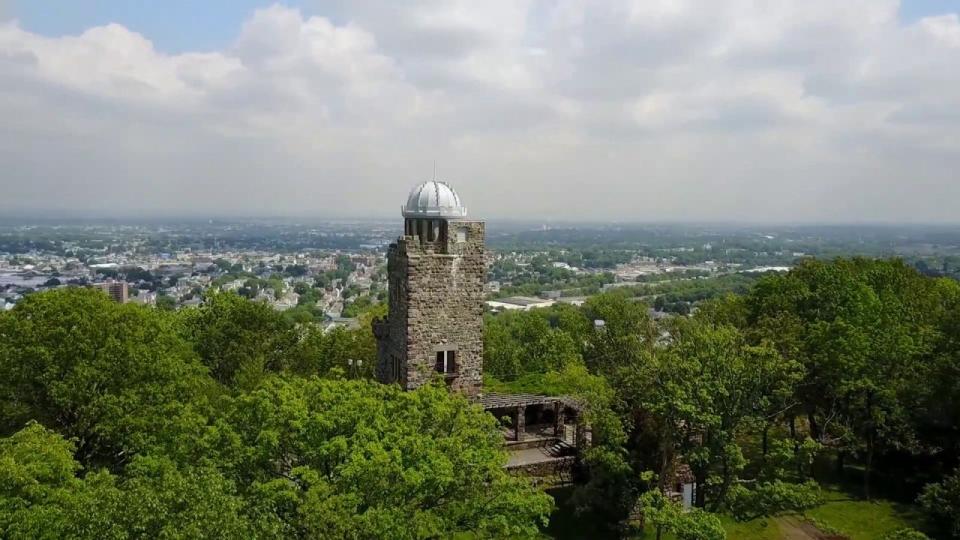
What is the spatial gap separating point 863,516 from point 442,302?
16.8 m

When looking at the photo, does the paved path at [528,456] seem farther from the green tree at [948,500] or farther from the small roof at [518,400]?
the green tree at [948,500]

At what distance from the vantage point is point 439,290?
22312 mm

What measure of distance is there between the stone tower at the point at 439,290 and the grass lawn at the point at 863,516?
13382mm

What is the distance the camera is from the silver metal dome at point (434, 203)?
22.5 meters

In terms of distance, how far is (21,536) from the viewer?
1109cm

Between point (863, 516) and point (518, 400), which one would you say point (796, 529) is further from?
point (518, 400)

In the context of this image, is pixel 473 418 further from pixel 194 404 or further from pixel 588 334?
pixel 588 334

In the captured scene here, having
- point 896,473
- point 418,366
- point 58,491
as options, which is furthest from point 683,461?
point 58,491

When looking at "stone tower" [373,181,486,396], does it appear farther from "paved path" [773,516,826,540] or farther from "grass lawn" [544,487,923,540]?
"paved path" [773,516,826,540]

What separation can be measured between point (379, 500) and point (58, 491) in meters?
5.89

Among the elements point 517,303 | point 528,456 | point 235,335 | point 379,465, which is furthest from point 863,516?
point 517,303

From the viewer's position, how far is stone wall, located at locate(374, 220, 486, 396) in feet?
72.4

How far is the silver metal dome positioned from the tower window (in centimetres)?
468

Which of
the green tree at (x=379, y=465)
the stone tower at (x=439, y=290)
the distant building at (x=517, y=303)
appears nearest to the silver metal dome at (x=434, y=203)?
the stone tower at (x=439, y=290)
